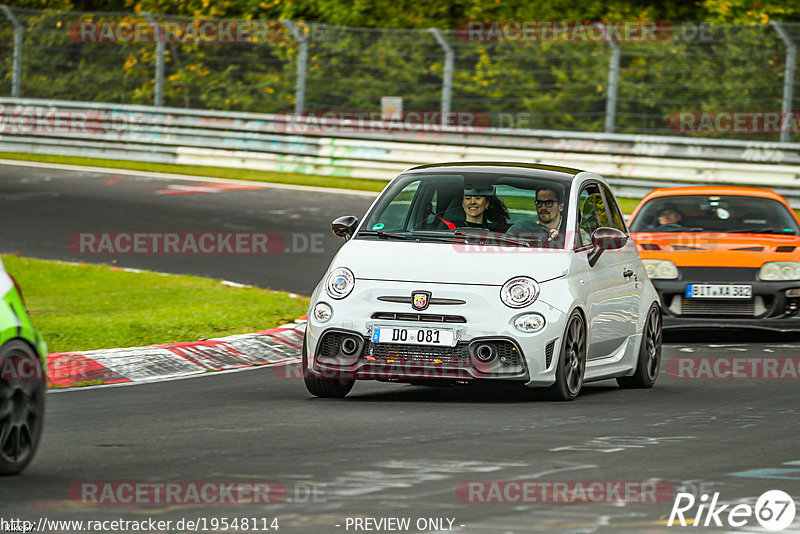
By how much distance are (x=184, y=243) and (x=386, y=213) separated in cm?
973

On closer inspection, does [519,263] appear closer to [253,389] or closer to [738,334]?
[253,389]

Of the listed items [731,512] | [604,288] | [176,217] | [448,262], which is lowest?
[731,512]

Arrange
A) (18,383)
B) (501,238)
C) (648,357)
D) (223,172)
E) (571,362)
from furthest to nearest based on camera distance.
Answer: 1. (223,172)
2. (648,357)
3. (501,238)
4. (571,362)
5. (18,383)

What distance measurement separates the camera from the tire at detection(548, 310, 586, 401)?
9.48 m

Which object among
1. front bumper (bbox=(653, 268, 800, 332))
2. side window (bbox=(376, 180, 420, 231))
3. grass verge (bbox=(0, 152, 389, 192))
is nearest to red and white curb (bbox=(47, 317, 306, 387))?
side window (bbox=(376, 180, 420, 231))

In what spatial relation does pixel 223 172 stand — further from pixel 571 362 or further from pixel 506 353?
pixel 506 353

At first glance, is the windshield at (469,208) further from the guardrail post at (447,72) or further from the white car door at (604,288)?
the guardrail post at (447,72)

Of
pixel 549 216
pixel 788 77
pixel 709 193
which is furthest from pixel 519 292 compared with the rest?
pixel 788 77

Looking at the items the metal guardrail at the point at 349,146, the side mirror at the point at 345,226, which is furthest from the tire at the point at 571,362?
the metal guardrail at the point at 349,146

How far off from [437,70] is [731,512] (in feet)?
68.8

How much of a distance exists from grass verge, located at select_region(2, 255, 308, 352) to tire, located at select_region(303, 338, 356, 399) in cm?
241

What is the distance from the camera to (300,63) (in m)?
27.5

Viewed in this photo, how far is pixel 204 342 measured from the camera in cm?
1199

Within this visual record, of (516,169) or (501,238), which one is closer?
(501,238)
